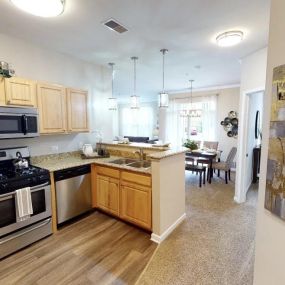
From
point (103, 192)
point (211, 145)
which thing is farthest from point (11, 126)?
point (211, 145)

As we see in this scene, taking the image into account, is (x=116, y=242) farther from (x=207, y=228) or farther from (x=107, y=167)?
(x=207, y=228)

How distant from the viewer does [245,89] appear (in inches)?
136

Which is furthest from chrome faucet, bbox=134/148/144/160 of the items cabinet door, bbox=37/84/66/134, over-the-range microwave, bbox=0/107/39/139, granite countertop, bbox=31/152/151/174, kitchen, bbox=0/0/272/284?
over-the-range microwave, bbox=0/107/39/139

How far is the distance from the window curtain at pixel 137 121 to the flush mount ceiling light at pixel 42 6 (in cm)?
764

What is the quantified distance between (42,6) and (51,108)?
1476mm

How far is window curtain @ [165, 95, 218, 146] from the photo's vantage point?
21.7 feet

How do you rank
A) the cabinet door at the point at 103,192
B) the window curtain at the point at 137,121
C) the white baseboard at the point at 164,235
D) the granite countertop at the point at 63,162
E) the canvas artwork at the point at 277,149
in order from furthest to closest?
the window curtain at the point at 137,121 → the cabinet door at the point at 103,192 → the granite countertop at the point at 63,162 → the white baseboard at the point at 164,235 → the canvas artwork at the point at 277,149

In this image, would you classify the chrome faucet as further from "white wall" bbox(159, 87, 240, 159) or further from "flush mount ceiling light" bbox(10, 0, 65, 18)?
"white wall" bbox(159, 87, 240, 159)

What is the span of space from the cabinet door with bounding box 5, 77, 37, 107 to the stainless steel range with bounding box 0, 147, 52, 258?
710mm

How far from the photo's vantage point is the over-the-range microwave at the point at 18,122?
2.33 m

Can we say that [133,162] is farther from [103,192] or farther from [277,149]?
[277,149]

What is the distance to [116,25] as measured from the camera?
2.36 m

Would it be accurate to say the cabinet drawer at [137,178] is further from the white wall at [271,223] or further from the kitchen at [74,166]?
the white wall at [271,223]

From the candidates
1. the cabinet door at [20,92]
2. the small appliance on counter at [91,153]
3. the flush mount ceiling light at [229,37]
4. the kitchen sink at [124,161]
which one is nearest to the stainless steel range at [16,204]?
the cabinet door at [20,92]
